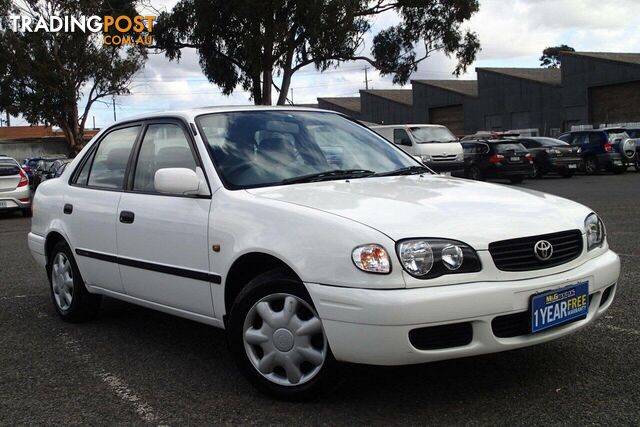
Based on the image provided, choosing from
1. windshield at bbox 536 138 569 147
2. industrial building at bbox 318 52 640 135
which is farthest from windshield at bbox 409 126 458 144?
industrial building at bbox 318 52 640 135

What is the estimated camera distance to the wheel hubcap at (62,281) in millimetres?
5457

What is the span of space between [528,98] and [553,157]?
2528 centimetres

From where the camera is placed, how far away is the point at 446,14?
27812 mm

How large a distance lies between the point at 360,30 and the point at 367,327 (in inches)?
989

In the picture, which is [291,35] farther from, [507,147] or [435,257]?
[435,257]

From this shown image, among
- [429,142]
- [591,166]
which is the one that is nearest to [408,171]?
[429,142]

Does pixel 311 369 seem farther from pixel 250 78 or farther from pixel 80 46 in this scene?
pixel 80 46

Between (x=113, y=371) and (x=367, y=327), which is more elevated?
(x=367, y=327)

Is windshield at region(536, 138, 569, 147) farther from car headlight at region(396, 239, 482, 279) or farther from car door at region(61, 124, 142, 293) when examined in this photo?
car headlight at region(396, 239, 482, 279)

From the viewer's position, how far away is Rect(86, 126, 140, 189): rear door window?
4.97 m

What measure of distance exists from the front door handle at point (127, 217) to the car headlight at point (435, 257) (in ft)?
6.69

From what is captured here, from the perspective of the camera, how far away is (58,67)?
3528 centimetres

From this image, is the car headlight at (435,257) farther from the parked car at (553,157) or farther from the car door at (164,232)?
the parked car at (553,157)

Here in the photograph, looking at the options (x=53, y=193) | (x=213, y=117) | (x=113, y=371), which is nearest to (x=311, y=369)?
(x=113, y=371)
